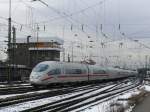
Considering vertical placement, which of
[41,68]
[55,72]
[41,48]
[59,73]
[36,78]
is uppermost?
[41,48]

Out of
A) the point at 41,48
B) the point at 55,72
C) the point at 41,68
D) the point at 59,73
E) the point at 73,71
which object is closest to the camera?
the point at 41,68

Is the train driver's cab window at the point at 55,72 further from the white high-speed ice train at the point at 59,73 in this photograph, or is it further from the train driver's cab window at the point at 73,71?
the train driver's cab window at the point at 73,71

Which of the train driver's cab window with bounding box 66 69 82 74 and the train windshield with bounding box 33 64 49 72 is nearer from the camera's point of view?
the train windshield with bounding box 33 64 49 72

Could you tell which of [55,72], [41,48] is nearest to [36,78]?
[55,72]

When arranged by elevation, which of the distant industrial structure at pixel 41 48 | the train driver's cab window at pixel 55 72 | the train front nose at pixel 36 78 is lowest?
the train front nose at pixel 36 78

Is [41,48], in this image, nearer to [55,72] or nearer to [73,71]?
[73,71]

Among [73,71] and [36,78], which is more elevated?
[73,71]

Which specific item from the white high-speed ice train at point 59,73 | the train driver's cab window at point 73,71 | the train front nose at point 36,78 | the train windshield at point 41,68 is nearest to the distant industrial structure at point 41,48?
the white high-speed ice train at point 59,73

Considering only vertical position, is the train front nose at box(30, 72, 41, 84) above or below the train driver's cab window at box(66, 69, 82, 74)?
below

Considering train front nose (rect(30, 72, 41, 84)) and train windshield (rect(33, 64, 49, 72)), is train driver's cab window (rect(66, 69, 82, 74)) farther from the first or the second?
train front nose (rect(30, 72, 41, 84))

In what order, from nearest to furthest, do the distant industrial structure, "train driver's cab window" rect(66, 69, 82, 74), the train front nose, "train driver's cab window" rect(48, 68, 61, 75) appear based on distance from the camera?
the train front nose
"train driver's cab window" rect(48, 68, 61, 75)
"train driver's cab window" rect(66, 69, 82, 74)
the distant industrial structure

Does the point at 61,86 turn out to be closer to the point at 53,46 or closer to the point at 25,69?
the point at 25,69

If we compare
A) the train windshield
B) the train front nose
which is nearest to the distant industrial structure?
the train windshield

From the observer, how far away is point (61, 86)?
1628 inches
